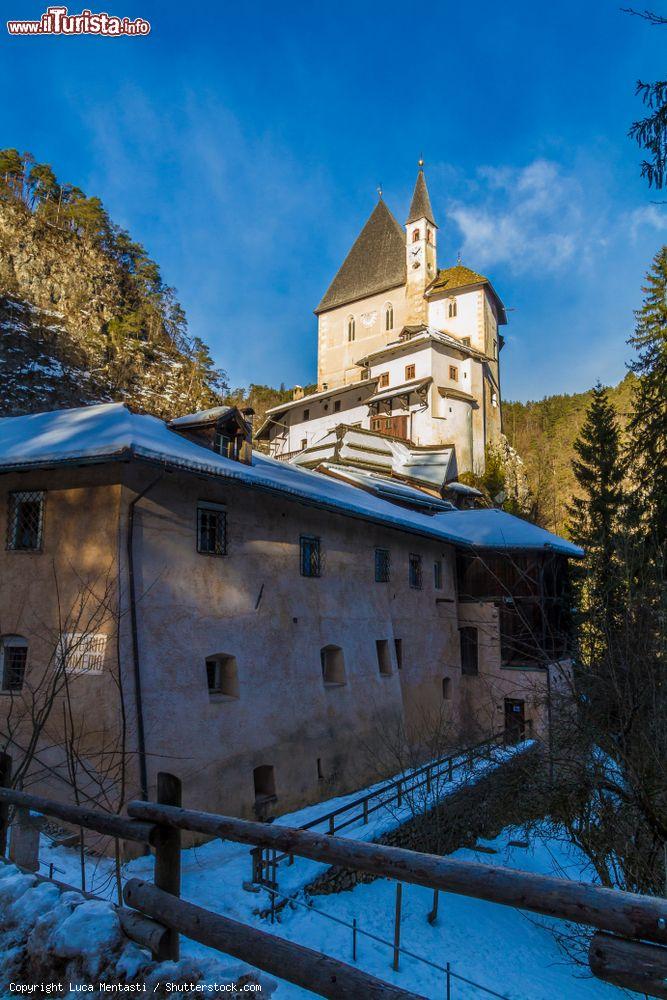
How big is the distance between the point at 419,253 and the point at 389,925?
50.5 metres

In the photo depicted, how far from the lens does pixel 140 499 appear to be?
1231 cm

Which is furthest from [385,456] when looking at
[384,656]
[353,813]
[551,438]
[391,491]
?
[551,438]

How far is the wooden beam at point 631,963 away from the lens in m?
2.40

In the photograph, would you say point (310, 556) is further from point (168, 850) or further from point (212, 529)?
point (168, 850)

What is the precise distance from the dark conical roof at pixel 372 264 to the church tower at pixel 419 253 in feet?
6.32

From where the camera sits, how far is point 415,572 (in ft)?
74.6

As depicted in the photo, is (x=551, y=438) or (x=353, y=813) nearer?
(x=353, y=813)

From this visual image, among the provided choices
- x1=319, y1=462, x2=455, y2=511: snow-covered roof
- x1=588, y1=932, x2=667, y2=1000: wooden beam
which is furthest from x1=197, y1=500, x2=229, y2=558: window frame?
x1=319, y1=462, x2=455, y2=511: snow-covered roof

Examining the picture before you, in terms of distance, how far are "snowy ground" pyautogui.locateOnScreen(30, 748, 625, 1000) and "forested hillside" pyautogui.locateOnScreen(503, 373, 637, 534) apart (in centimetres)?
3577

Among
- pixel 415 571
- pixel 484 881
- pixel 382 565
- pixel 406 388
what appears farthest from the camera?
pixel 406 388

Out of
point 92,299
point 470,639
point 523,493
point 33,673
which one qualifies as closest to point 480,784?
point 470,639

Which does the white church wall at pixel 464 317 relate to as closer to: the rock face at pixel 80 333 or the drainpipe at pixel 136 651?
the rock face at pixel 80 333

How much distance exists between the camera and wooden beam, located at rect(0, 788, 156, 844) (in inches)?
146

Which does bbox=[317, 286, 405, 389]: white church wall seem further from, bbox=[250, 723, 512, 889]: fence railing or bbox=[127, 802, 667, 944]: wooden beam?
bbox=[127, 802, 667, 944]: wooden beam
